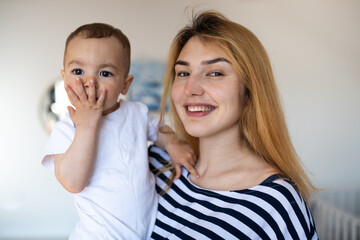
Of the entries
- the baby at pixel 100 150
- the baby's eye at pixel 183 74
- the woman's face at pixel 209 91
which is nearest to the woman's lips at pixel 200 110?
the woman's face at pixel 209 91

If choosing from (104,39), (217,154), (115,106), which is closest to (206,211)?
(217,154)

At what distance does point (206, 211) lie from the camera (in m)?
0.99

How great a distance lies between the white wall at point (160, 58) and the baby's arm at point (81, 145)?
7.76 ft

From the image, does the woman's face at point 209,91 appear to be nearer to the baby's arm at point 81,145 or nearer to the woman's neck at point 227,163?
the woman's neck at point 227,163

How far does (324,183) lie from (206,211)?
3140mm

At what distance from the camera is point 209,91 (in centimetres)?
106

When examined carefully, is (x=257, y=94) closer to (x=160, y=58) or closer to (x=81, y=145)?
(x=81, y=145)

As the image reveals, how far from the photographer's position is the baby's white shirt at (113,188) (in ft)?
3.37

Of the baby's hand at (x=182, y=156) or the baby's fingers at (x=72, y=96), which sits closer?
the baby's fingers at (x=72, y=96)

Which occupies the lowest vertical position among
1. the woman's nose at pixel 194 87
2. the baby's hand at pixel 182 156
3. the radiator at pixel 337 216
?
the radiator at pixel 337 216

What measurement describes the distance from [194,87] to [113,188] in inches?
17.6

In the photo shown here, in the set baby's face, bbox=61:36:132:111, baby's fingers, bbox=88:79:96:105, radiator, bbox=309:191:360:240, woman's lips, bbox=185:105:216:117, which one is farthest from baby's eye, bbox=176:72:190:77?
radiator, bbox=309:191:360:240

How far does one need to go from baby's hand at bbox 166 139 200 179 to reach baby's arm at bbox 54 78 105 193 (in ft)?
1.22

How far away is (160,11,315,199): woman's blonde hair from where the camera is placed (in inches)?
41.8
